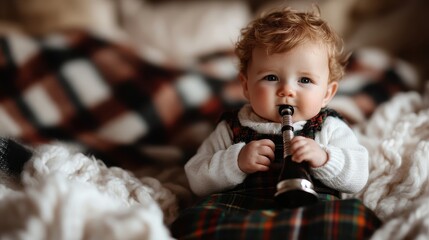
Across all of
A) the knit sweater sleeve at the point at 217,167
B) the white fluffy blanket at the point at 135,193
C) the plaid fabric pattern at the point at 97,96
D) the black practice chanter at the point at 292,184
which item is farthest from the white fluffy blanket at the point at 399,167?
the plaid fabric pattern at the point at 97,96

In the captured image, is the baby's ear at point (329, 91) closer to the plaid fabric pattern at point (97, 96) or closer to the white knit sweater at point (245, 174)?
the white knit sweater at point (245, 174)

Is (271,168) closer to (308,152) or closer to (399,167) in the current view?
(308,152)

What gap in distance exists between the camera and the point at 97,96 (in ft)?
4.23

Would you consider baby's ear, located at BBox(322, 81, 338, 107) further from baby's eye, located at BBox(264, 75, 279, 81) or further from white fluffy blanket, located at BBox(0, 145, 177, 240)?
white fluffy blanket, located at BBox(0, 145, 177, 240)

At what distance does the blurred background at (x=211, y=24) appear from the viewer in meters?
1.50

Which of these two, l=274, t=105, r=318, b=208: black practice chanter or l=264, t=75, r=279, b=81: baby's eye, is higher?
l=264, t=75, r=279, b=81: baby's eye

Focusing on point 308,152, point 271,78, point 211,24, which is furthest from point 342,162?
point 211,24

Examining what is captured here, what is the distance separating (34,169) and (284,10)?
0.50m

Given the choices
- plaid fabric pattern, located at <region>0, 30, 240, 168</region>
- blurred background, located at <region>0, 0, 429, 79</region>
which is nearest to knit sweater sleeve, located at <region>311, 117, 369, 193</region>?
plaid fabric pattern, located at <region>0, 30, 240, 168</region>

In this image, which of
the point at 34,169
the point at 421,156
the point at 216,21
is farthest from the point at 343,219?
the point at 216,21

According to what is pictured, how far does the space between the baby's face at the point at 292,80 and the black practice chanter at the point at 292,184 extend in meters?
0.07

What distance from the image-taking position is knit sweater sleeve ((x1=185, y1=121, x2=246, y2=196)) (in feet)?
2.70

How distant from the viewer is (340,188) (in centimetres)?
82

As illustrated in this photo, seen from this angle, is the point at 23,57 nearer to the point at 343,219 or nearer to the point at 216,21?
the point at 216,21
